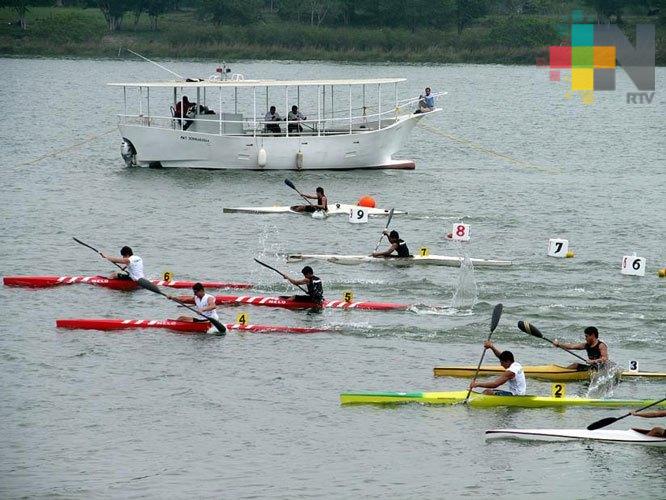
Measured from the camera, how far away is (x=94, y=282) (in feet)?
118

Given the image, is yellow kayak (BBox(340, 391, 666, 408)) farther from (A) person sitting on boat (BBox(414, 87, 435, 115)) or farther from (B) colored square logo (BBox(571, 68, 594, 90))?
(B) colored square logo (BBox(571, 68, 594, 90))

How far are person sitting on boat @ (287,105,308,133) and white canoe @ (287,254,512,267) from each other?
1576 cm

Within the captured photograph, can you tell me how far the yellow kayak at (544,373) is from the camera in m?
28.2

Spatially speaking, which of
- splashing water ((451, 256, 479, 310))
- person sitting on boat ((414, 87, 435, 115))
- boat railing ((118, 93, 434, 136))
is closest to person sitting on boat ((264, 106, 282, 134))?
boat railing ((118, 93, 434, 136))

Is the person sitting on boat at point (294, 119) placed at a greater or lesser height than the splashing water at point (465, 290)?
A: greater

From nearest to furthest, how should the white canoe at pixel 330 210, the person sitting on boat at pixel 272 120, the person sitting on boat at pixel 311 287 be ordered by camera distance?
the person sitting on boat at pixel 311 287, the white canoe at pixel 330 210, the person sitting on boat at pixel 272 120

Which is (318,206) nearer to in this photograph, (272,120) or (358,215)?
(358,215)

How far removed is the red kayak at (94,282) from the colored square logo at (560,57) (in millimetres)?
97078

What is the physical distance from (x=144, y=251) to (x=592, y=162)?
3176 centimetres

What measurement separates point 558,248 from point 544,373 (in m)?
12.4

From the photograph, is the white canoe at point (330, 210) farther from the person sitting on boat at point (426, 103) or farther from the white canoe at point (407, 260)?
the person sitting on boat at point (426, 103)

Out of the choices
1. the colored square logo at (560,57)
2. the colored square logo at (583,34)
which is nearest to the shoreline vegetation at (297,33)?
the colored square logo at (583,34)

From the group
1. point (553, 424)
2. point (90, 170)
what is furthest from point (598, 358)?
point (90, 170)

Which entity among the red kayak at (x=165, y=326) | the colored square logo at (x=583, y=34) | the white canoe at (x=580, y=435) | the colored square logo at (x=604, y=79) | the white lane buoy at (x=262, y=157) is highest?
the colored square logo at (x=583, y=34)
